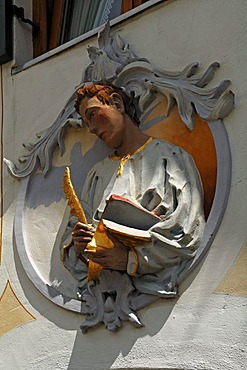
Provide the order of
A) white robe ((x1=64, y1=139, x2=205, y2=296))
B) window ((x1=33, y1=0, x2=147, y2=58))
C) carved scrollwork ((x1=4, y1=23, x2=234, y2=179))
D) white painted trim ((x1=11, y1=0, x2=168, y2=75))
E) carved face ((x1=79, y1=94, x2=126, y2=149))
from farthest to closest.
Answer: window ((x1=33, y1=0, x2=147, y2=58)), white painted trim ((x1=11, y1=0, x2=168, y2=75)), carved face ((x1=79, y1=94, x2=126, y2=149)), carved scrollwork ((x1=4, y1=23, x2=234, y2=179)), white robe ((x1=64, y1=139, x2=205, y2=296))

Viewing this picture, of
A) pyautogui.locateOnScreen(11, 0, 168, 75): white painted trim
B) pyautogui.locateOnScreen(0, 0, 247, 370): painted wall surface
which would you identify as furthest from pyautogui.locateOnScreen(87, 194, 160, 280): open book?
pyautogui.locateOnScreen(11, 0, 168, 75): white painted trim

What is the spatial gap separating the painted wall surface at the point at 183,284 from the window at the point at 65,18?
0.91 feet

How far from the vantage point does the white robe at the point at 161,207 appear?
215 inches

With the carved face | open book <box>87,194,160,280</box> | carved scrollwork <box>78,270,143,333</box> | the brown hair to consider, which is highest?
the brown hair

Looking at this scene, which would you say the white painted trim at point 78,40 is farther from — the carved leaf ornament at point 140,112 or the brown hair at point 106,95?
the brown hair at point 106,95

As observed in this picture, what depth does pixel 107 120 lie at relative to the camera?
587 cm

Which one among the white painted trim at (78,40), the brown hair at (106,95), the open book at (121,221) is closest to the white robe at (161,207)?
the open book at (121,221)

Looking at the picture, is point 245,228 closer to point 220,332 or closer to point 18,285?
point 220,332

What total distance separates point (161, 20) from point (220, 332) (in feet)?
5.52

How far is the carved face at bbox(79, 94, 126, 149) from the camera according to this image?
586 cm

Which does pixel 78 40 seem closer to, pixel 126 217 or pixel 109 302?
pixel 126 217

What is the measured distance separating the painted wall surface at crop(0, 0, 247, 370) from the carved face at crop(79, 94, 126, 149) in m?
0.33

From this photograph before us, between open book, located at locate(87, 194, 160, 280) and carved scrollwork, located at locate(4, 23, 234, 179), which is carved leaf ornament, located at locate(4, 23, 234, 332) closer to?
carved scrollwork, located at locate(4, 23, 234, 179)

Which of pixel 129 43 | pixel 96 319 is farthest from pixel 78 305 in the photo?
pixel 129 43
